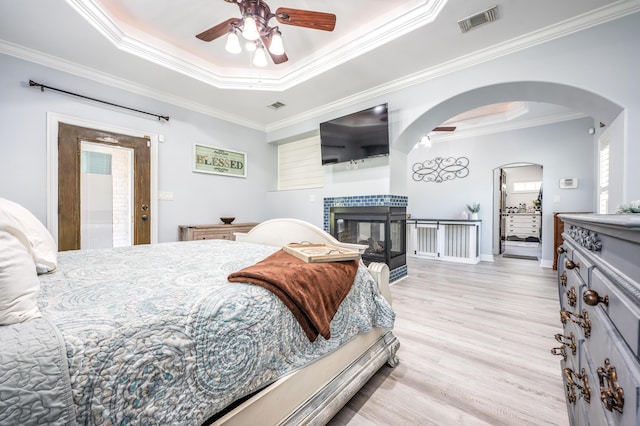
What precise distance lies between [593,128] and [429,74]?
296cm

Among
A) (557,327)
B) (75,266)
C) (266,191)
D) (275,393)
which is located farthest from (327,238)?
(266,191)

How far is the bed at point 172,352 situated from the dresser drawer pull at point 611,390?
2.78 feet

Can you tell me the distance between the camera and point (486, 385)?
4.88 ft

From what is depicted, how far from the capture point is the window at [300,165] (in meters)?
4.87

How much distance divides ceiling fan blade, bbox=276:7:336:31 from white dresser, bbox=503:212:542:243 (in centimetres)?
822

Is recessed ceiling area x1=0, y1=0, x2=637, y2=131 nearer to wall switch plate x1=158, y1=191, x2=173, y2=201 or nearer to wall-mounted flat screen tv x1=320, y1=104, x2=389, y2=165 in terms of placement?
wall-mounted flat screen tv x1=320, y1=104, x2=389, y2=165

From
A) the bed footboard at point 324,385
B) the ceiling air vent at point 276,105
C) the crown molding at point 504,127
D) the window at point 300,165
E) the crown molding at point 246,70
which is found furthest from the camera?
the window at point 300,165

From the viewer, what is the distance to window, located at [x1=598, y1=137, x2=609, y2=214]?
10.3ft

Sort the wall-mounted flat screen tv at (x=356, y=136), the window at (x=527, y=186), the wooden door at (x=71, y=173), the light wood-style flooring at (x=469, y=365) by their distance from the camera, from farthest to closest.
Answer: the window at (x=527, y=186) → the wall-mounted flat screen tv at (x=356, y=136) → the wooden door at (x=71, y=173) → the light wood-style flooring at (x=469, y=365)

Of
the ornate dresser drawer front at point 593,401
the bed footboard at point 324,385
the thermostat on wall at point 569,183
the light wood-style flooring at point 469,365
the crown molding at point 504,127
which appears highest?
the crown molding at point 504,127

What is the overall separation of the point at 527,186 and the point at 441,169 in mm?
5224

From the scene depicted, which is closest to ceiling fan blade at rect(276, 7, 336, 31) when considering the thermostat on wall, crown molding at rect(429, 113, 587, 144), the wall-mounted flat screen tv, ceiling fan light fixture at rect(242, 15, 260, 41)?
ceiling fan light fixture at rect(242, 15, 260, 41)

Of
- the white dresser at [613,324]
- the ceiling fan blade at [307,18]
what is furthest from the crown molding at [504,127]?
the white dresser at [613,324]

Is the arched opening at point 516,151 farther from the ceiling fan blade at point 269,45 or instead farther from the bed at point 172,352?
the bed at point 172,352
